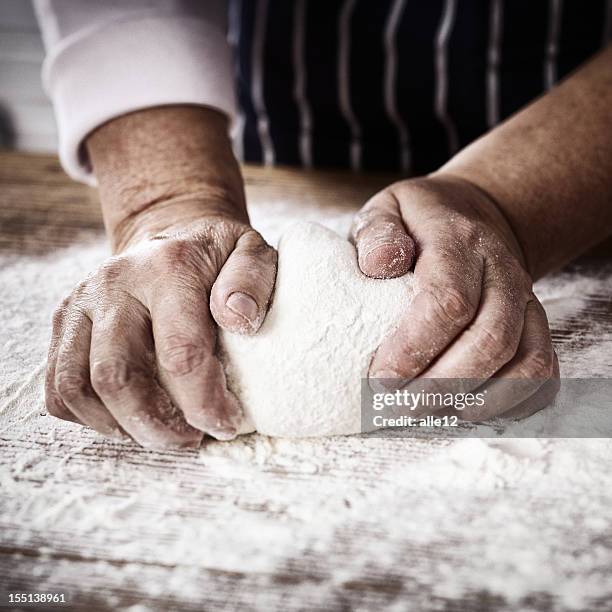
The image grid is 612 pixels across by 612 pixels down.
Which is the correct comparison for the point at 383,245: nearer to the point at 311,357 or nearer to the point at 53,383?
the point at 311,357

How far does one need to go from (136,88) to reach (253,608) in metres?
0.75

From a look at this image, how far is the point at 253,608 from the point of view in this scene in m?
0.54

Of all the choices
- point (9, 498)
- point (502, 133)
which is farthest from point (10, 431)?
point (502, 133)

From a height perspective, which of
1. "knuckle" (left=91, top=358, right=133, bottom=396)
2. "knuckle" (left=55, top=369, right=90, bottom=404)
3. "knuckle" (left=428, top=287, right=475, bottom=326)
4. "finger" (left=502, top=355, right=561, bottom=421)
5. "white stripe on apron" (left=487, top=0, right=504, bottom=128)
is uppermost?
"white stripe on apron" (left=487, top=0, right=504, bottom=128)

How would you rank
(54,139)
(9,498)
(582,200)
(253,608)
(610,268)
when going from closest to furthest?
1. (253,608)
2. (9,498)
3. (582,200)
4. (610,268)
5. (54,139)

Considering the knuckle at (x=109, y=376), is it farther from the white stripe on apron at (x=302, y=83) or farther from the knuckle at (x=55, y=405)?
the white stripe on apron at (x=302, y=83)

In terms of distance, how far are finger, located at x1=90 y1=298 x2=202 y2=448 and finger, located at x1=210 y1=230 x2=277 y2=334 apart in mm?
85

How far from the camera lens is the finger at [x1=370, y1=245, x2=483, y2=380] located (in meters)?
0.66

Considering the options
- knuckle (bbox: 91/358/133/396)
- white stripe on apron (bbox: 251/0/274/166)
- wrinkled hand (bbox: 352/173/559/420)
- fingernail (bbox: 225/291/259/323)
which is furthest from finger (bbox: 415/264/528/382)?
white stripe on apron (bbox: 251/0/274/166)

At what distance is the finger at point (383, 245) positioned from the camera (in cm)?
72

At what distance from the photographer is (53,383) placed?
669 millimetres

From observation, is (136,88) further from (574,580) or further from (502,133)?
(574,580)

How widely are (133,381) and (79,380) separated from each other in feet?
0.19

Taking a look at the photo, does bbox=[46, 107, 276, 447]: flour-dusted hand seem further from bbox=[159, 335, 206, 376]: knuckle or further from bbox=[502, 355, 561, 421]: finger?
bbox=[502, 355, 561, 421]: finger
